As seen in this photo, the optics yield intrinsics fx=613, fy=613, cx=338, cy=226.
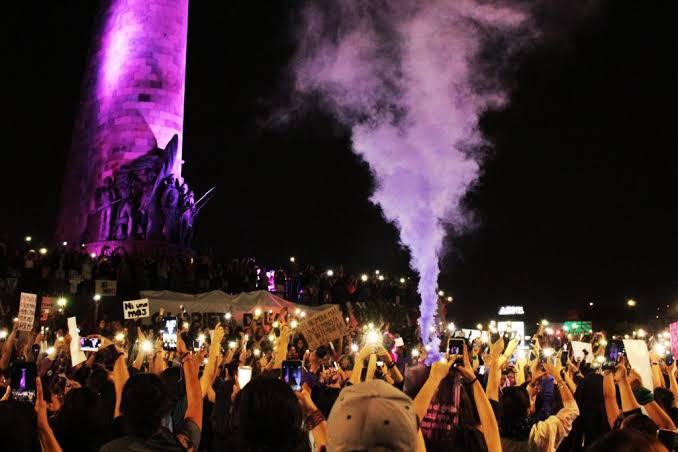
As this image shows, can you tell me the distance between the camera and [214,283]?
22.6 metres

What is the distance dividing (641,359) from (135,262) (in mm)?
17771

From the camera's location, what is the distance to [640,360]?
616cm

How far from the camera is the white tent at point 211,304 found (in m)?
18.5

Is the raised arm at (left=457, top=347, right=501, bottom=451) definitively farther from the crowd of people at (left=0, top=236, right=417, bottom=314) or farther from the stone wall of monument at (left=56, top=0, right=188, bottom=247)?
the stone wall of monument at (left=56, top=0, right=188, bottom=247)

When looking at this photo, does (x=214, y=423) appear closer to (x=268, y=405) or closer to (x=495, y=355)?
(x=495, y=355)

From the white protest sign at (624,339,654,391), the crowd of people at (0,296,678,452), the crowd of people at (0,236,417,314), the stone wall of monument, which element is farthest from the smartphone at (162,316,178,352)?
the stone wall of monument

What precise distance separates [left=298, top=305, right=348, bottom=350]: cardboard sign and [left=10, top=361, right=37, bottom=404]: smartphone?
208 inches

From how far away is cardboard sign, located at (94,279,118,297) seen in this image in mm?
18406

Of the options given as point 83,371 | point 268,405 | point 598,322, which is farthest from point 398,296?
point 598,322

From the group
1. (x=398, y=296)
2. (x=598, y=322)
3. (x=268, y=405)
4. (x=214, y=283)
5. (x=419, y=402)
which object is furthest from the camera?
(x=598, y=322)

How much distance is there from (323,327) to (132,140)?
2251cm

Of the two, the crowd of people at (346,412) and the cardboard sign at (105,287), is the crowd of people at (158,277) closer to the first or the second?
the cardboard sign at (105,287)

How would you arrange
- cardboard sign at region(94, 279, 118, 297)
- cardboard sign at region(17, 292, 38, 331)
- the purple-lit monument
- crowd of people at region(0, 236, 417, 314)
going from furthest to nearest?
1. the purple-lit monument
2. cardboard sign at region(94, 279, 118, 297)
3. crowd of people at region(0, 236, 417, 314)
4. cardboard sign at region(17, 292, 38, 331)

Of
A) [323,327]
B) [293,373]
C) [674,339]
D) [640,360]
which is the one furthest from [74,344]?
[674,339]
